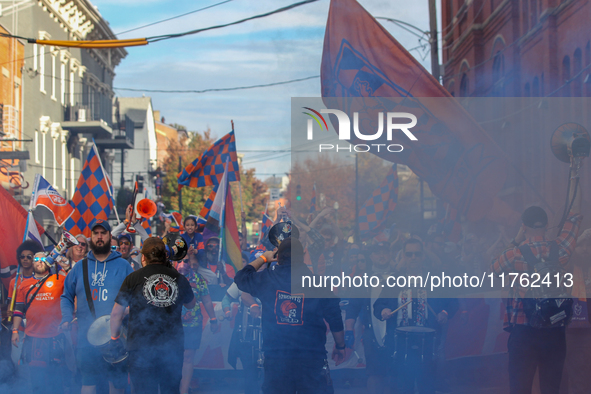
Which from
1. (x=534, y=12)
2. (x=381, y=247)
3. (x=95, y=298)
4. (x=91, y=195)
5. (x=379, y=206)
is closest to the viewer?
(x=95, y=298)

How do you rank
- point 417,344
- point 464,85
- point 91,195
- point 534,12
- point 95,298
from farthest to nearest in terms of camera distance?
point 464,85
point 534,12
point 91,195
point 417,344
point 95,298

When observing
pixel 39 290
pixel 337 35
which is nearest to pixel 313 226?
pixel 337 35

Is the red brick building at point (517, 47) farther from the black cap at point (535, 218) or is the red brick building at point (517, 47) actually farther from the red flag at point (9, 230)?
the red flag at point (9, 230)

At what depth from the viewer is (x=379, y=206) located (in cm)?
662

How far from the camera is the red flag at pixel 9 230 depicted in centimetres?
659

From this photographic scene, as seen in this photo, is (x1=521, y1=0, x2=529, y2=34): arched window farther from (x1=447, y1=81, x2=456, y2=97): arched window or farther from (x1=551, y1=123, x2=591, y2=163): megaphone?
(x1=551, y1=123, x2=591, y2=163): megaphone

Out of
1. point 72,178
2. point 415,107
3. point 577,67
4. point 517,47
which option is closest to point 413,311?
point 415,107

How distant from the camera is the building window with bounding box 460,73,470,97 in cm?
1715

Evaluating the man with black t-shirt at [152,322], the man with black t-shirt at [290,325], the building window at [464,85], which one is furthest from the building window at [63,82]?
the man with black t-shirt at [290,325]

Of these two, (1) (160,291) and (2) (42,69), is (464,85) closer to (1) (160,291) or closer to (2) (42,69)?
(2) (42,69)

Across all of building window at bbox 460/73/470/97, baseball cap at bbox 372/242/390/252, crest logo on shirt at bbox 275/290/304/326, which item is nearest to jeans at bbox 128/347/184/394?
crest logo on shirt at bbox 275/290/304/326

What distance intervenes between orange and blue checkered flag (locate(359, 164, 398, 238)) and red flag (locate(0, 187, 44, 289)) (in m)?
3.85

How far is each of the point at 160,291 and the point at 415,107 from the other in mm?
2698

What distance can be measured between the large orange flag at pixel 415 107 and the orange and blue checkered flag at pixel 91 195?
4708mm
